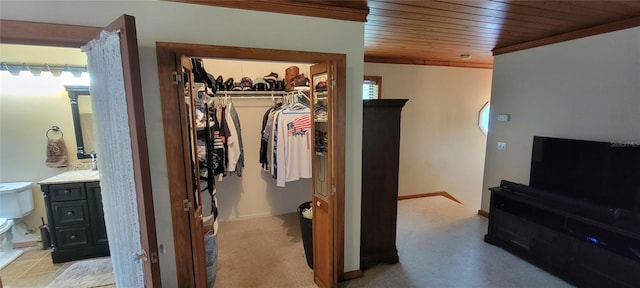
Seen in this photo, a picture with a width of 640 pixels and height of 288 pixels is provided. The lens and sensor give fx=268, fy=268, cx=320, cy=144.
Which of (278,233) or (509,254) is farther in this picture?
(278,233)

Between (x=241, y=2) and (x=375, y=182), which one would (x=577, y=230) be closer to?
(x=375, y=182)

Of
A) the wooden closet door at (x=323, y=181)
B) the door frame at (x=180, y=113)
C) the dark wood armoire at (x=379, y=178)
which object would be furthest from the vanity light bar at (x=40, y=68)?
the dark wood armoire at (x=379, y=178)

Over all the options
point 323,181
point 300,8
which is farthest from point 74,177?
point 300,8

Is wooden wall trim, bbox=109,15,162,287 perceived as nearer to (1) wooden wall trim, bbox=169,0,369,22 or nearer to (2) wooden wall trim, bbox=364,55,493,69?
(1) wooden wall trim, bbox=169,0,369,22

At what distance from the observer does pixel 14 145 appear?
2.83m

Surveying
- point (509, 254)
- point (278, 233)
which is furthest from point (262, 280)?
point (509, 254)

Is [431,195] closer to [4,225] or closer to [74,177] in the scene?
[74,177]

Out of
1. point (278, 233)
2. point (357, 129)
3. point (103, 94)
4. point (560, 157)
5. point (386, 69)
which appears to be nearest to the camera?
point (103, 94)

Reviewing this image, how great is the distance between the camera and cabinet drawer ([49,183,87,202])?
2.60 meters

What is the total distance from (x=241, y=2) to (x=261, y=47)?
0.30 metres

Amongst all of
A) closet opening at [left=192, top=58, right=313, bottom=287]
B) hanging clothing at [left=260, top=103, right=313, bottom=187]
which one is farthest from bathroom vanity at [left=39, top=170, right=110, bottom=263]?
hanging clothing at [left=260, top=103, right=313, bottom=187]

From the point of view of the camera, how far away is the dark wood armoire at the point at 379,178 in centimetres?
250

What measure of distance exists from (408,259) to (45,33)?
3339mm

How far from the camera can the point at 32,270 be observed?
103 inches
